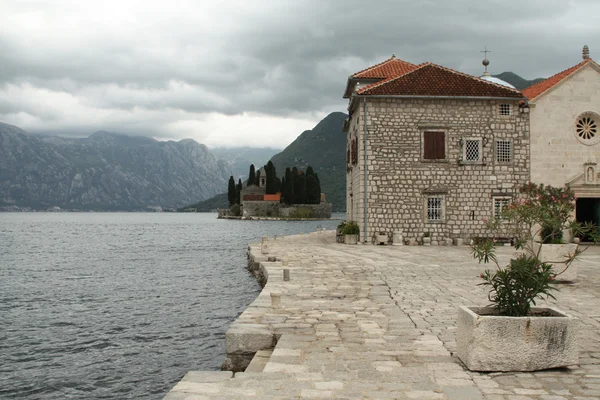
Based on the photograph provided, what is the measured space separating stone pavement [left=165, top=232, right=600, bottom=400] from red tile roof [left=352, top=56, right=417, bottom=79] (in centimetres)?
→ 1704

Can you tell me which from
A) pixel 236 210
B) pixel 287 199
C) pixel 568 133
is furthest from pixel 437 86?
pixel 236 210

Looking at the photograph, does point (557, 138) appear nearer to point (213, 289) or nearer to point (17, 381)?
point (213, 289)

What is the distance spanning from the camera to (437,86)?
82.6ft

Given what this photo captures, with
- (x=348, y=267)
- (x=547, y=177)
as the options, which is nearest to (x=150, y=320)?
(x=348, y=267)

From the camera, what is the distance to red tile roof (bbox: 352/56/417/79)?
28172mm

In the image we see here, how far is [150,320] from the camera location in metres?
14.0

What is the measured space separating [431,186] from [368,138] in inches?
153

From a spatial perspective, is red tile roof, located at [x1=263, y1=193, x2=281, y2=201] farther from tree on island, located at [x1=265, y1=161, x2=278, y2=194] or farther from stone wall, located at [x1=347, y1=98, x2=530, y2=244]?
stone wall, located at [x1=347, y1=98, x2=530, y2=244]

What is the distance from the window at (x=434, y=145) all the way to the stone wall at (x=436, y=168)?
8.5 inches

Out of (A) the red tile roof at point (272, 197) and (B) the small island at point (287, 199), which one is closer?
(B) the small island at point (287, 199)

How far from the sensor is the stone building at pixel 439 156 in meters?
25.2

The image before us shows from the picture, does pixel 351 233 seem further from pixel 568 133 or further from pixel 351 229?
pixel 568 133

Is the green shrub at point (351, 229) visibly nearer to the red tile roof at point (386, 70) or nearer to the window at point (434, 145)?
the window at point (434, 145)

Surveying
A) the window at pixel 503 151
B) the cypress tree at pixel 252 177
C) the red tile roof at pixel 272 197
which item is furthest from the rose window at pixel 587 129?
the cypress tree at pixel 252 177
